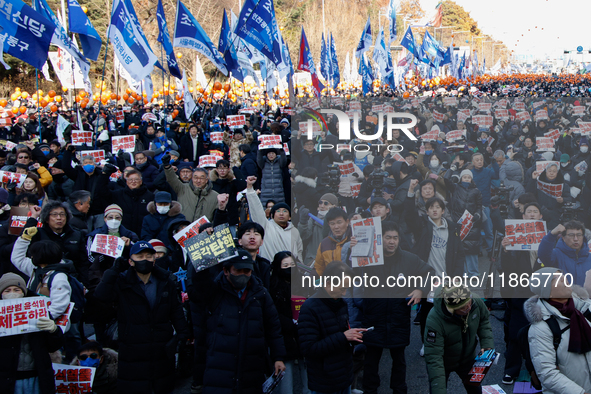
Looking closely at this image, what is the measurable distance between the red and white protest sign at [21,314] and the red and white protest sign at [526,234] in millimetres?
3719

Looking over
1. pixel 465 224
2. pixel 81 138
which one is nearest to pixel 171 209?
pixel 465 224

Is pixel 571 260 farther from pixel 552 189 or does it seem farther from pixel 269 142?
pixel 269 142

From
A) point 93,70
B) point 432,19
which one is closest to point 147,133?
point 93,70

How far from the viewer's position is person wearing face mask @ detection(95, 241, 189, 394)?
3883 millimetres

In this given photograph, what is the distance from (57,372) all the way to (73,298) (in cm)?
58

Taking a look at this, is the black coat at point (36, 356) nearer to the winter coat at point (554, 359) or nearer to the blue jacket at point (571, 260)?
the winter coat at point (554, 359)

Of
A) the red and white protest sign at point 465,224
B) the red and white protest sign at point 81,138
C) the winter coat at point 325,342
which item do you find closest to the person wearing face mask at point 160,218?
the winter coat at point 325,342

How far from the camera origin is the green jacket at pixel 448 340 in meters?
3.54

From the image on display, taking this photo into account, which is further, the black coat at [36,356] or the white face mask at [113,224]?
the white face mask at [113,224]

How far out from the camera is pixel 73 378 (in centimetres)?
391

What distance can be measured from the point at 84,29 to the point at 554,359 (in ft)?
32.6

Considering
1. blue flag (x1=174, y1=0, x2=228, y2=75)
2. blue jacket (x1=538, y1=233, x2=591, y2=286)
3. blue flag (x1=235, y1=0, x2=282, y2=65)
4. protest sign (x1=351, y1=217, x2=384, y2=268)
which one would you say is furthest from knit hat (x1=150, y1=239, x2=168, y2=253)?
blue flag (x1=235, y1=0, x2=282, y2=65)

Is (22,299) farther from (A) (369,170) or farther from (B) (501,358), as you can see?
(A) (369,170)

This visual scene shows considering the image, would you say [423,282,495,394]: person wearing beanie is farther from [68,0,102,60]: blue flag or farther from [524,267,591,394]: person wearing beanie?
[68,0,102,60]: blue flag
